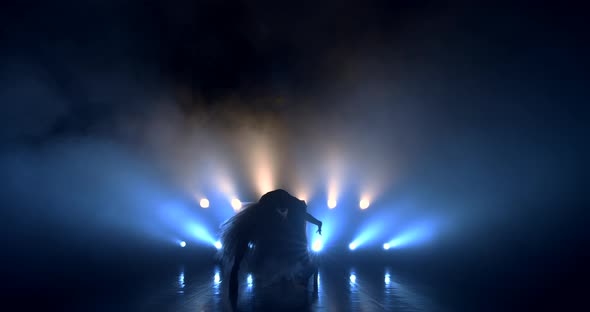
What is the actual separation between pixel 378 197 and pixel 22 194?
18948 millimetres

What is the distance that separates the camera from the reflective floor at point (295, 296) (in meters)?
6.98

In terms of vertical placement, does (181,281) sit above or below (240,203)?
below

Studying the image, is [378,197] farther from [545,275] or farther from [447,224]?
[545,275]

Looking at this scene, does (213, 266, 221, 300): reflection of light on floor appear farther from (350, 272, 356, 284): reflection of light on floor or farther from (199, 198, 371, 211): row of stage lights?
(199, 198, 371, 211): row of stage lights

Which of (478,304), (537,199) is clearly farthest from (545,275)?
(537,199)

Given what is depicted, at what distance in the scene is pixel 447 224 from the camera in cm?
1927

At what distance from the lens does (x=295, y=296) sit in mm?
8102

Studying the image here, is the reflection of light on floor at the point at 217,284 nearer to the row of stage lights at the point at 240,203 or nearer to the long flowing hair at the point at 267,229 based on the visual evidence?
the long flowing hair at the point at 267,229

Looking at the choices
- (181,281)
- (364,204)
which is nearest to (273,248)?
(181,281)

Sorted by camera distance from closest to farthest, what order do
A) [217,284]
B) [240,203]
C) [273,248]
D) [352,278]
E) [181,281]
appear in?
[273,248] → [217,284] → [181,281] → [352,278] → [240,203]

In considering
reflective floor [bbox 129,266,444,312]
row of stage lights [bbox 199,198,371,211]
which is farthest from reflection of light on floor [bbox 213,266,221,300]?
row of stage lights [bbox 199,198,371,211]

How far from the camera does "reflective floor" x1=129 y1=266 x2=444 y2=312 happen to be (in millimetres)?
6980

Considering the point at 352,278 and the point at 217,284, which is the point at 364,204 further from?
the point at 217,284

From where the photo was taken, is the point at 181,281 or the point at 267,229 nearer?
the point at 267,229
